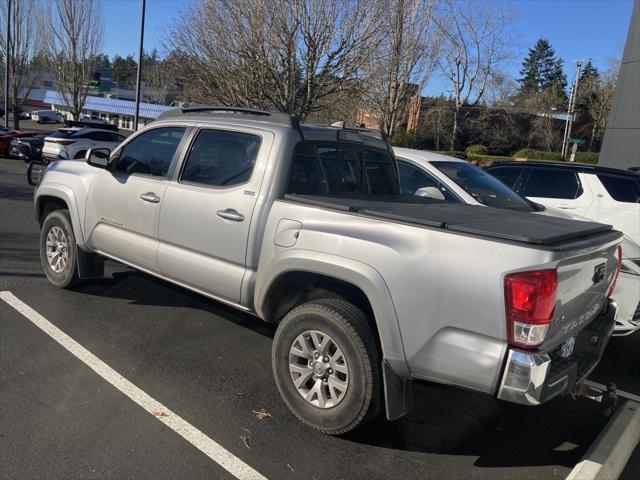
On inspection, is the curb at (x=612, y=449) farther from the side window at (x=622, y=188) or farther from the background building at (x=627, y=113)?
the background building at (x=627, y=113)

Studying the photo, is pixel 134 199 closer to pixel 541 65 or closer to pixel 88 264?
pixel 88 264

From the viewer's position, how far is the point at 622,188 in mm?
8297

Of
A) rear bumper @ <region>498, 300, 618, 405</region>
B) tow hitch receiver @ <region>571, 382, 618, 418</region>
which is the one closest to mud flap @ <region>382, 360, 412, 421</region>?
rear bumper @ <region>498, 300, 618, 405</region>

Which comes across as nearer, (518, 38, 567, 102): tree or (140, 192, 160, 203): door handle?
(140, 192, 160, 203): door handle

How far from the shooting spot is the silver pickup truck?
9.09 ft

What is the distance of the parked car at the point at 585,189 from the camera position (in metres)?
8.15

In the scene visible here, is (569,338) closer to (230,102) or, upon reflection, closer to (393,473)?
(393,473)

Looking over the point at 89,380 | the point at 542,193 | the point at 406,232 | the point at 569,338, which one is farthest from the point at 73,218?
the point at 542,193

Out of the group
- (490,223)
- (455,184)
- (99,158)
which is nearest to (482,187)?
(455,184)

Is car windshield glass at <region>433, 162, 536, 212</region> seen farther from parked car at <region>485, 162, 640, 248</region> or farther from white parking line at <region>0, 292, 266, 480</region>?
white parking line at <region>0, 292, 266, 480</region>

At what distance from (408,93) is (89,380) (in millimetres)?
18620

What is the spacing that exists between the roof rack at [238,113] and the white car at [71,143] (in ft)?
46.9

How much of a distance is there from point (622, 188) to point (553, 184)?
0.95 metres

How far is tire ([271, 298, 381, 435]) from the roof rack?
139 cm
